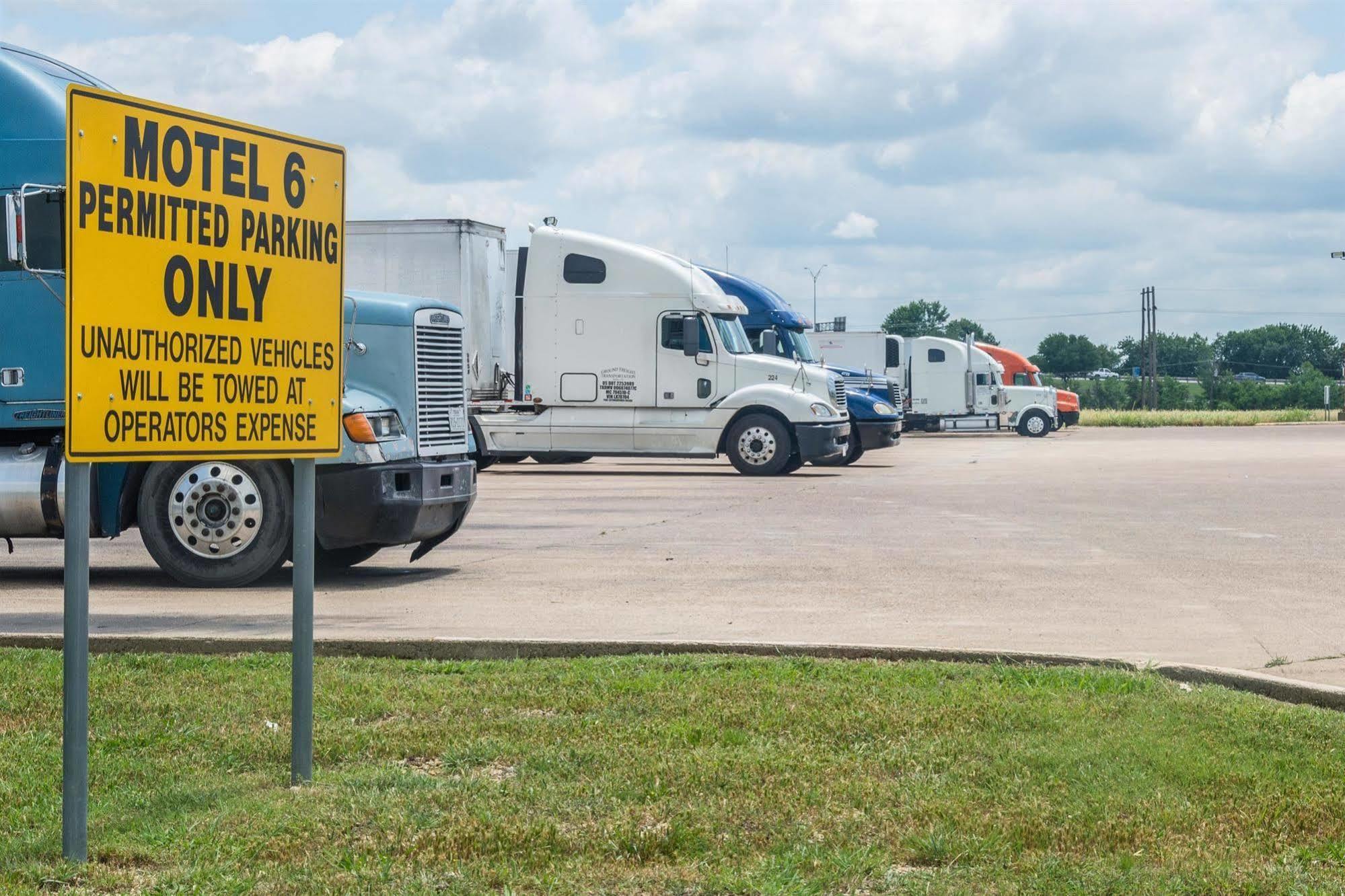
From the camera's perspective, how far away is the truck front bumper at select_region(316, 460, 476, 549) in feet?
35.9

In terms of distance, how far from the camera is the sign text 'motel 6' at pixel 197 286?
15.3 ft

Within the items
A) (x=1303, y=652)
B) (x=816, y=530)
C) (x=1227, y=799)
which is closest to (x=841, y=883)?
(x=1227, y=799)

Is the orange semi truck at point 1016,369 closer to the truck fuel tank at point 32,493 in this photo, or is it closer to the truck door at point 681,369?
the truck door at point 681,369

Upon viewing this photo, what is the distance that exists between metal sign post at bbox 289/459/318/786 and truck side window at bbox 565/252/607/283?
63.3 feet

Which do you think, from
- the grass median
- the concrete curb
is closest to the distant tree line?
the grass median

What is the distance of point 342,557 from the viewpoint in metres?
12.4

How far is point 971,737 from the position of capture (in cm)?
585

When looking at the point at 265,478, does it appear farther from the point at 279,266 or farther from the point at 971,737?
the point at 971,737

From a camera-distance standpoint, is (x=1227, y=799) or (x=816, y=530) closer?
(x=1227, y=799)

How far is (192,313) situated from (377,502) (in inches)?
236

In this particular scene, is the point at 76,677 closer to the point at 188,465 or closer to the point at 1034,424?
the point at 188,465

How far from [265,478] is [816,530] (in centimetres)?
620

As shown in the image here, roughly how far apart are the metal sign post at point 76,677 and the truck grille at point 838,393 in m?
22.8

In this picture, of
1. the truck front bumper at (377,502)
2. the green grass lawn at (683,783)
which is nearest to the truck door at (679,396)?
the truck front bumper at (377,502)
